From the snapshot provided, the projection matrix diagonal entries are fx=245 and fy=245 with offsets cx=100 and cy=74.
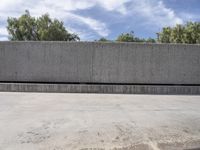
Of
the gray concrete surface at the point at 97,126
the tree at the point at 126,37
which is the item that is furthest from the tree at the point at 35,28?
the gray concrete surface at the point at 97,126


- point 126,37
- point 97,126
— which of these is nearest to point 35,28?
point 126,37

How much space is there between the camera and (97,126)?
5520 mm

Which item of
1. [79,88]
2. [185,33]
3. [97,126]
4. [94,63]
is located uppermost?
[185,33]

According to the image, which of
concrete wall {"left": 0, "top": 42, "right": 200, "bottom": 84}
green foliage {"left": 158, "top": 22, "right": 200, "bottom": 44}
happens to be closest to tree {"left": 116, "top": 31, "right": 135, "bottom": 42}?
green foliage {"left": 158, "top": 22, "right": 200, "bottom": 44}

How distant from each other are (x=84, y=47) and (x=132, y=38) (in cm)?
2198

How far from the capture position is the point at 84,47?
40.5 feet

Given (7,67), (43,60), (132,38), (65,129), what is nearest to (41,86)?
(43,60)

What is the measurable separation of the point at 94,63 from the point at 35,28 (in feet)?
56.3

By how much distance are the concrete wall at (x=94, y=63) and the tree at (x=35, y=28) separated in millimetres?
14339

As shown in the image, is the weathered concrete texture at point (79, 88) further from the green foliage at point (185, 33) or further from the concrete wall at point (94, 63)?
the green foliage at point (185, 33)

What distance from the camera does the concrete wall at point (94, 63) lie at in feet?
40.4

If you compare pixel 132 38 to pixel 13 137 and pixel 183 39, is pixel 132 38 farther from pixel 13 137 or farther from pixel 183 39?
pixel 13 137

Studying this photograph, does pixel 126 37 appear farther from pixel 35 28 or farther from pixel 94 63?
pixel 94 63

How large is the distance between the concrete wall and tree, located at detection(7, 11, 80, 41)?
14339 millimetres
